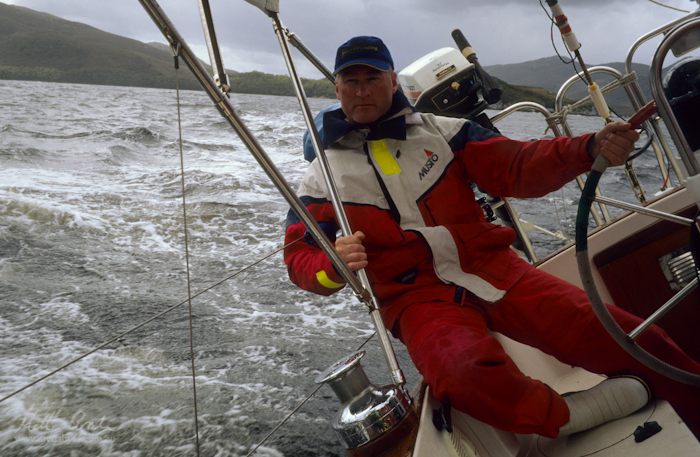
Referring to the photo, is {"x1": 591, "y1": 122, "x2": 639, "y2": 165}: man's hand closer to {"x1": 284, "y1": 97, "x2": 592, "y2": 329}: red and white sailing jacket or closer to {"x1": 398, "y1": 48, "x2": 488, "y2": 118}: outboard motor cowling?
{"x1": 284, "y1": 97, "x2": 592, "y2": 329}: red and white sailing jacket

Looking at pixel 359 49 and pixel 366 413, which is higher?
pixel 359 49

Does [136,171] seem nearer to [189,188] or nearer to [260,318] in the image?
[189,188]

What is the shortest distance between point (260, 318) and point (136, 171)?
169 inches

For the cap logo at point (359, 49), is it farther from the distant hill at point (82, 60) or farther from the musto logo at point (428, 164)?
the distant hill at point (82, 60)

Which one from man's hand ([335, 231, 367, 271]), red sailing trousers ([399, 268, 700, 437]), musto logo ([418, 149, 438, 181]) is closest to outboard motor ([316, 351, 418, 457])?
red sailing trousers ([399, 268, 700, 437])

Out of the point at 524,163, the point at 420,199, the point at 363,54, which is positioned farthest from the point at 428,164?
the point at 363,54

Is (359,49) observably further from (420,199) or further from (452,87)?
(452,87)

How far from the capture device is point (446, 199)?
184 cm

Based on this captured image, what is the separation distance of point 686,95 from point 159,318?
10.5 feet

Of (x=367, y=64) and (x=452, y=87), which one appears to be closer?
(x=367, y=64)

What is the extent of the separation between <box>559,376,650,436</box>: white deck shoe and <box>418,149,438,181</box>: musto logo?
2.61 ft

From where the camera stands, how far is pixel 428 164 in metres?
1.86

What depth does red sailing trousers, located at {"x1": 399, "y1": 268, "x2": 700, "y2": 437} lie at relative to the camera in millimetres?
1379

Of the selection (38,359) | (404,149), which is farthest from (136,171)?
(404,149)
